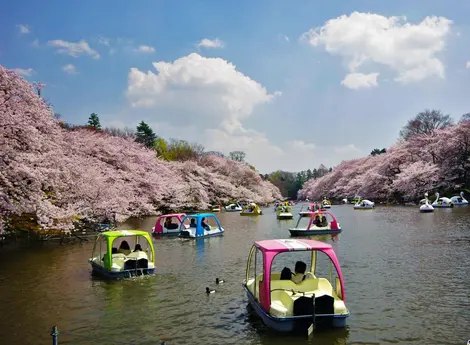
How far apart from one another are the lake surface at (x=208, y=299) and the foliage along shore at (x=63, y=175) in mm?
3596

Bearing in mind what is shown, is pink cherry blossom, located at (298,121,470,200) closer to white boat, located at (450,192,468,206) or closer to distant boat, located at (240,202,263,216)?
white boat, located at (450,192,468,206)

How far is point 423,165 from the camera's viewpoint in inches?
2805

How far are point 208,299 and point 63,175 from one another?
1563 centimetres

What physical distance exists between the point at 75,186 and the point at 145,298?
55.2ft

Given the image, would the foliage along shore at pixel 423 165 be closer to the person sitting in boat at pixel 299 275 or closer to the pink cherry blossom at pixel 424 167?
the pink cherry blossom at pixel 424 167

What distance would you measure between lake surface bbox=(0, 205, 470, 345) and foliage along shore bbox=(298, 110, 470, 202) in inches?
1780

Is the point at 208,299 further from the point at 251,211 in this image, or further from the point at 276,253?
the point at 251,211

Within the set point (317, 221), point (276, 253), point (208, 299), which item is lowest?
point (208, 299)

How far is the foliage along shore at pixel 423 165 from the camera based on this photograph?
67.4 m

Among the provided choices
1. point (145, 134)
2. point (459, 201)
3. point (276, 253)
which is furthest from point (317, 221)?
point (145, 134)

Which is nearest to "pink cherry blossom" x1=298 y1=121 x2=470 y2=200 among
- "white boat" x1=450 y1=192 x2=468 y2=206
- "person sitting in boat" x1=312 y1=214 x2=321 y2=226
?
"white boat" x1=450 y1=192 x2=468 y2=206

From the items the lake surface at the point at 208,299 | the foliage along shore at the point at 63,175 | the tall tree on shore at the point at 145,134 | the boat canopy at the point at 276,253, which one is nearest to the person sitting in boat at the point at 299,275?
the boat canopy at the point at 276,253

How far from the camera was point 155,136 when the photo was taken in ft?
327

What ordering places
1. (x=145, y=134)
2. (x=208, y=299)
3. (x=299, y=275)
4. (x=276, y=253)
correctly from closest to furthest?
(x=276, y=253), (x=299, y=275), (x=208, y=299), (x=145, y=134)
